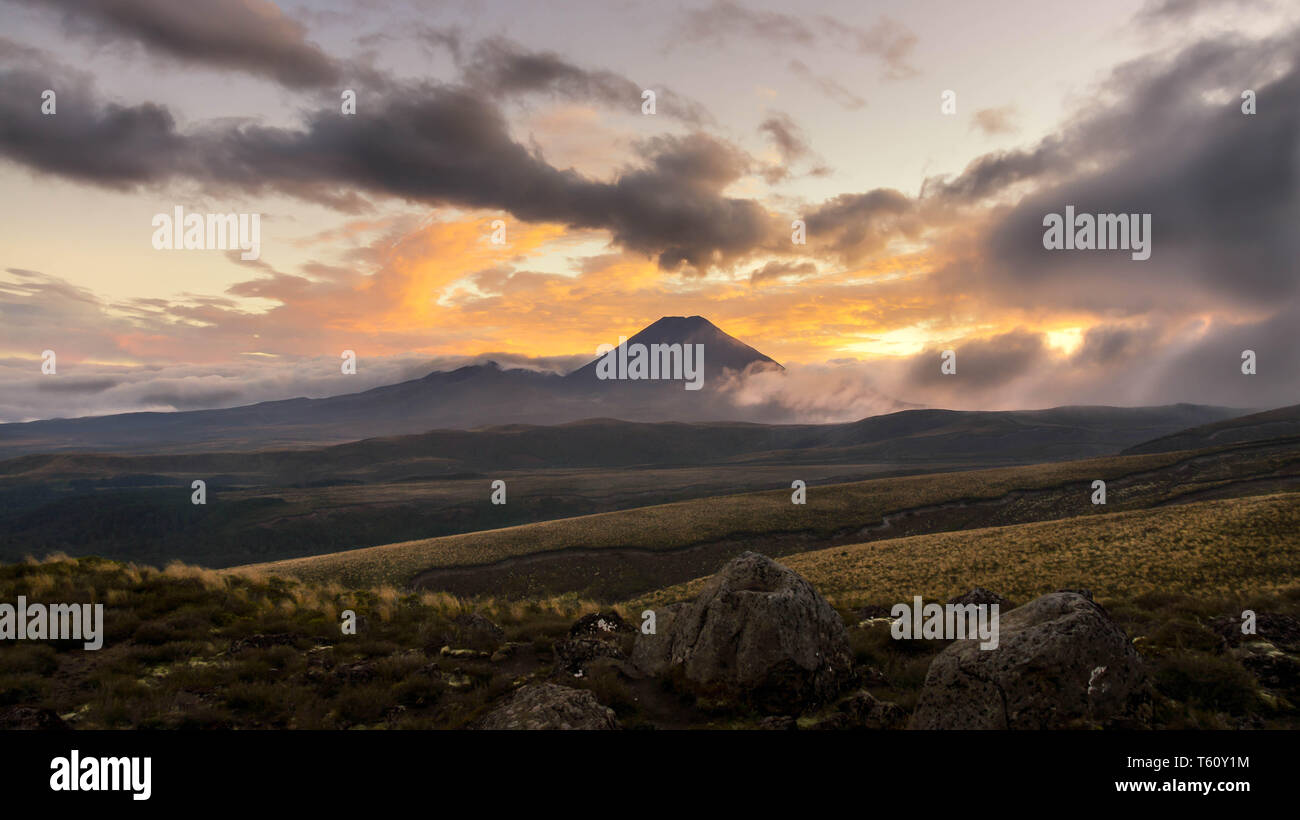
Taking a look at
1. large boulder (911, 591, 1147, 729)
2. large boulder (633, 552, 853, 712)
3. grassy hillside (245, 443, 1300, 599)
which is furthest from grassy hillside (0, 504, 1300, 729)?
grassy hillside (245, 443, 1300, 599)

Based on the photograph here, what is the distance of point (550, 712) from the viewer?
795 cm

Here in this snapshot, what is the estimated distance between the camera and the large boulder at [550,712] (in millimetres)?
7801

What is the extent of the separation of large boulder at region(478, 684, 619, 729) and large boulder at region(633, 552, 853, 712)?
3.21 meters

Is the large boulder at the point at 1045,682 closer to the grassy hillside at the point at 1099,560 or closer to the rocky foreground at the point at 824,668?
the rocky foreground at the point at 824,668

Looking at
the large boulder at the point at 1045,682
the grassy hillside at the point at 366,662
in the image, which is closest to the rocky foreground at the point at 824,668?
the large boulder at the point at 1045,682

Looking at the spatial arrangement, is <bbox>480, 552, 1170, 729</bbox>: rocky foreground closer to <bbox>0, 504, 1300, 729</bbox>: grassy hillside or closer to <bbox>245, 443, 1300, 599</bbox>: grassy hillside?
<bbox>0, 504, 1300, 729</bbox>: grassy hillside

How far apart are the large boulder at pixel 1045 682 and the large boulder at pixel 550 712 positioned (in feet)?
15.8

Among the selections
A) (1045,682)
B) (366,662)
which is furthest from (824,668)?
(366,662)

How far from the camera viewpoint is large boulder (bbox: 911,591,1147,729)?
25.3 ft
